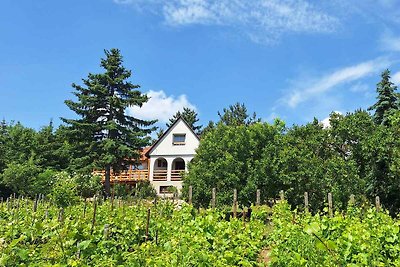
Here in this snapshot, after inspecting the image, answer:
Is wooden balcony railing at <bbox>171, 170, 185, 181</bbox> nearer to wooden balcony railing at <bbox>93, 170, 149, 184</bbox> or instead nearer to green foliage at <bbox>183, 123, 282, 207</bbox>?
wooden balcony railing at <bbox>93, 170, 149, 184</bbox>

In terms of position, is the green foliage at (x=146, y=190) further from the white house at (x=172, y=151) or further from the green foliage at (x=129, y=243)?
the green foliage at (x=129, y=243)

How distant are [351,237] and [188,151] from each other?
2689cm

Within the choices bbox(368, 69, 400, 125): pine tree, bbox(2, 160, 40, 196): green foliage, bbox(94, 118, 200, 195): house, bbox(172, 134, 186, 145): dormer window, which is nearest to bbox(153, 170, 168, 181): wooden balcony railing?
bbox(94, 118, 200, 195): house

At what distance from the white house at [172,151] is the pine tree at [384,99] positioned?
13.5 meters

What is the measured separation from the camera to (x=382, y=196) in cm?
1752

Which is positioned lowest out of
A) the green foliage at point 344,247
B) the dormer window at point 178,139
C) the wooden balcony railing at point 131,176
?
the green foliage at point 344,247

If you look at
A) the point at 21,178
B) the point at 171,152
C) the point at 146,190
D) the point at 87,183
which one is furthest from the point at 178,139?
the point at 21,178

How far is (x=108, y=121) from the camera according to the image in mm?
26891

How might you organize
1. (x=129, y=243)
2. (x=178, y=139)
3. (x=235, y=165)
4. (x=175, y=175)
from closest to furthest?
1. (x=129, y=243)
2. (x=235, y=165)
3. (x=178, y=139)
4. (x=175, y=175)

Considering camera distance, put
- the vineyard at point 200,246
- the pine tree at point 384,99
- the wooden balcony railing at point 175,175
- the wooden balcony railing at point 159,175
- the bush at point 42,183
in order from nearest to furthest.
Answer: the vineyard at point 200,246
the pine tree at point 384,99
the bush at point 42,183
the wooden balcony railing at point 175,175
the wooden balcony railing at point 159,175

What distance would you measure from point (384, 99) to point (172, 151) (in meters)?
15.9

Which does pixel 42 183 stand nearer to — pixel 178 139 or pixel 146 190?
pixel 146 190

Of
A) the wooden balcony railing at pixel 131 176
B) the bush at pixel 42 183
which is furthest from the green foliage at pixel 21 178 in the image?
the wooden balcony railing at pixel 131 176

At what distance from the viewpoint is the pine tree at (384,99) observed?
2258 cm
